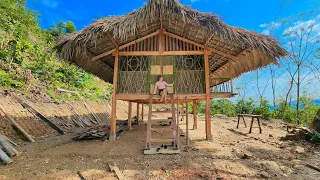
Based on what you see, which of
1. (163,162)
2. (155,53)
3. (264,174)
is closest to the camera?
(264,174)

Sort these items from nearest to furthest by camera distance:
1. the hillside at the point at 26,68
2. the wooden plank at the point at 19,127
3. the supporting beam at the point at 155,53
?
1. the wooden plank at the point at 19,127
2. the supporting beam at the point at 155,53
3. the hillside at the point at 26,68

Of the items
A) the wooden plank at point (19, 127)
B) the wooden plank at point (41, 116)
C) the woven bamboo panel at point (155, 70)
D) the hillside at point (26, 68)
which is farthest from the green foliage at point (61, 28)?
the woven bamboo panel at point (155, 70)

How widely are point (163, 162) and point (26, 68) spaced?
9.83m

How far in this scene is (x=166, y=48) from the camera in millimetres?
6215

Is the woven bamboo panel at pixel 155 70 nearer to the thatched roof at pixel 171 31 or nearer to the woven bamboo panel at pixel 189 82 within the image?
the woven bamboo panel at pixel 189 82

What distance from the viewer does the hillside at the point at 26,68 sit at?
27.7 feet

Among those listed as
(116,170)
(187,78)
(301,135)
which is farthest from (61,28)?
(301,135)

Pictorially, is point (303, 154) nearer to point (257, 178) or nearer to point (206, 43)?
point (257, 178)

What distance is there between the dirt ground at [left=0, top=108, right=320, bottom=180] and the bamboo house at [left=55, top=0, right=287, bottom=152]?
3.66 feet

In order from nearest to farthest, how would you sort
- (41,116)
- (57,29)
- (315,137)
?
(315,137) < (41,116) < (57,29)

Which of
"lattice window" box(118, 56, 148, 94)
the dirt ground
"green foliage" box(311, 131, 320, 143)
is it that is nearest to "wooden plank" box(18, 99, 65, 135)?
the dirt ground

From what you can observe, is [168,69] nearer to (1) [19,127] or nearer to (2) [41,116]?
(1) [19,127]

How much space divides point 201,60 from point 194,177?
4.47 m

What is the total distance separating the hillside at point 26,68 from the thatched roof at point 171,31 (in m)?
1.81
